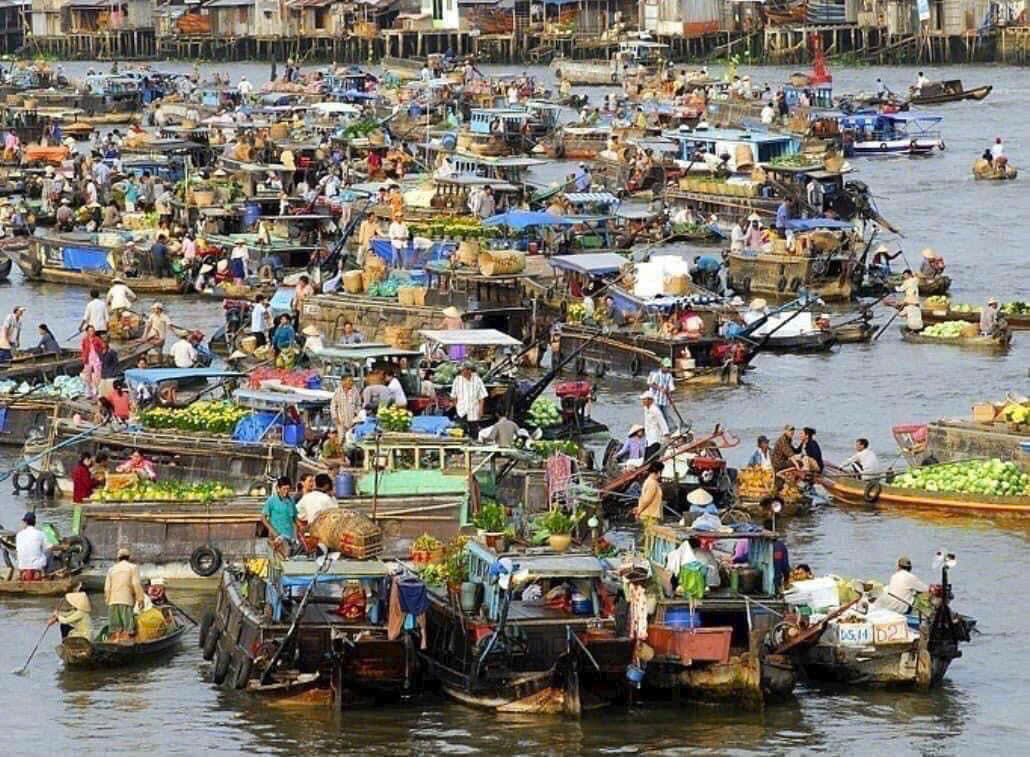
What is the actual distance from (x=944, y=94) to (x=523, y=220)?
151ft

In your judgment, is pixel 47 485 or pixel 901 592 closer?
pixel 901 592

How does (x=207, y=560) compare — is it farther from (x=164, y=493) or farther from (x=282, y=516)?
(x=282, y=516)

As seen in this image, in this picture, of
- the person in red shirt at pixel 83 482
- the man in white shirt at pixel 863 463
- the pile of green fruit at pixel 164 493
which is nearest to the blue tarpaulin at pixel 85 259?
the person in red shirt at pixel 83 482

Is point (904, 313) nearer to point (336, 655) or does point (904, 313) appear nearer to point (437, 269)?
point (437, 269)

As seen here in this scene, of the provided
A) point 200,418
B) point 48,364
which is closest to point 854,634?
point 200,418

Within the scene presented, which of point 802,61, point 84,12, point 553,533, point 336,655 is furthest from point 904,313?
point 84,12

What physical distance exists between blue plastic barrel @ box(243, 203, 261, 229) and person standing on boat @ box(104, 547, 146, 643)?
26.6 metres

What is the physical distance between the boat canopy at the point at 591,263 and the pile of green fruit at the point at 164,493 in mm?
14181

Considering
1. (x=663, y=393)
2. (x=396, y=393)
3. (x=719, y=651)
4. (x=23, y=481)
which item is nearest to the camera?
(x=719, y=651)

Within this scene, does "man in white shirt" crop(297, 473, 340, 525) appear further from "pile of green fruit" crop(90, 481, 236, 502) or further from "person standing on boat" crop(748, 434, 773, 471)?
"person standing on boat" crop(748, 434, 773, 471)

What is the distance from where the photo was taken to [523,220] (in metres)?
44.7

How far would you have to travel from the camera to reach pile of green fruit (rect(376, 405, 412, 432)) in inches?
1135

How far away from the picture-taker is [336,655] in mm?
21781

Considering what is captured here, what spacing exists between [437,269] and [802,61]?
73747mm
